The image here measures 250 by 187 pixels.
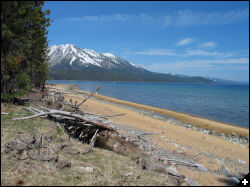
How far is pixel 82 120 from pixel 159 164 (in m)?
3.95

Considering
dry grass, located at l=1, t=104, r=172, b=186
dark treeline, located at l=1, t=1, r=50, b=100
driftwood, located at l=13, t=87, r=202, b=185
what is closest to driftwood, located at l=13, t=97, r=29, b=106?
dark treeline, located at l=1, t=1, r=50, b=100

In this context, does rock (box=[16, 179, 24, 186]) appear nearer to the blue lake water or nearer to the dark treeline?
the blue lake water

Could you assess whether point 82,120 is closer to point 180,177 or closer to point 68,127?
point 68,127

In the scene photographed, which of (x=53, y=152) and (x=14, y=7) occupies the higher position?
(x=14, y=7)

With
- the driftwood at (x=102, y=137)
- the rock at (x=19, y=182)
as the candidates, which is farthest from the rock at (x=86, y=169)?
the rock at (x=19, y=182)

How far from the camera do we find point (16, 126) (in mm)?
8484

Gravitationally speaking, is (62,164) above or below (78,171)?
above

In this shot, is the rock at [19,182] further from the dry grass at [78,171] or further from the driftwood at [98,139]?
the driftwood at [98,139]

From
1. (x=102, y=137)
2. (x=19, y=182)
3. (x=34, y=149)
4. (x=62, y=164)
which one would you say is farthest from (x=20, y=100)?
(x=19, y=182)

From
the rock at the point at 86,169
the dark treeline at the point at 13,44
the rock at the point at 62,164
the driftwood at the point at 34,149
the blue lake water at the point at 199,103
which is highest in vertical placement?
the dark treeline at the point at 13,44

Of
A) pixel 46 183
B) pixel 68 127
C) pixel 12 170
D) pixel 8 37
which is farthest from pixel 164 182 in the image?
pixel 8 37

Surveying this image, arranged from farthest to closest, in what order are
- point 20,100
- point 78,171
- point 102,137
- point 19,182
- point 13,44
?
1. point 20,100
2. point 13,44
3. point 102,137
4. point 78,171
5. point 19,182

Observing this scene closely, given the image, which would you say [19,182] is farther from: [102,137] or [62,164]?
[102,137]

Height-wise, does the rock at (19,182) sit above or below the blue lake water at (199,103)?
above
